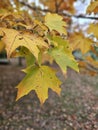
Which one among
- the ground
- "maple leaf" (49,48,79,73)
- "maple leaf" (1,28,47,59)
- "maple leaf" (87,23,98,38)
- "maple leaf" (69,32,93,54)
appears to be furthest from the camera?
the ground

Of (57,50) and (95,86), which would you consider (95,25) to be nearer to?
(57,50)

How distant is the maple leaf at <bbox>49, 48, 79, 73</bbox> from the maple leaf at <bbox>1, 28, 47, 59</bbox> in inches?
3.3

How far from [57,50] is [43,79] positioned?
0.14 m

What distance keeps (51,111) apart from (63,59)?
1.90m

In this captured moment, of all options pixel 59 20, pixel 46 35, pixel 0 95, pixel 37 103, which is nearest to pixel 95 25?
pixel 59 20

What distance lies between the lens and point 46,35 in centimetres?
109

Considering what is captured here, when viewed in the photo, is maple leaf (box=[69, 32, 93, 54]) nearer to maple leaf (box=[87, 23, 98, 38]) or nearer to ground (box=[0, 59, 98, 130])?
maple leaf (box=[87, 23, 98, 38])

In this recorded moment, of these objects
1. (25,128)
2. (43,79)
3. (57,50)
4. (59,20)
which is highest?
(59,20)

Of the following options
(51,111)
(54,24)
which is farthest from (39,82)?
(51,111)

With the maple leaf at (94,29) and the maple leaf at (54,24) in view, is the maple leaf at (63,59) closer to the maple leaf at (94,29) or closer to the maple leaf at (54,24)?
the maple leaf at (54,24)

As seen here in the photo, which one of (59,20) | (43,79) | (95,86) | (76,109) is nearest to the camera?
(43,79)

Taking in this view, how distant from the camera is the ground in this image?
2.41 meters

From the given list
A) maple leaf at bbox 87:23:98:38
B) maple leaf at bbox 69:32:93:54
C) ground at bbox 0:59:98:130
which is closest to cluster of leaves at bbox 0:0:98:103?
maple leaf at bbox 87:23:98:38

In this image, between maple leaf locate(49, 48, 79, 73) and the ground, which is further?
the ground
